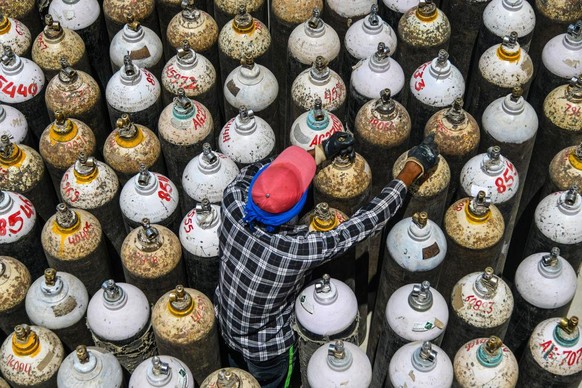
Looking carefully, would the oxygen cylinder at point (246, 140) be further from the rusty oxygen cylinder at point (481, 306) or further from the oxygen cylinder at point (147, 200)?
the rusty oxygen cylinder at point (481, 306)

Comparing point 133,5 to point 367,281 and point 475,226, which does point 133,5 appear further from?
point 475,226

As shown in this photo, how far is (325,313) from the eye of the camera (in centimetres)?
648

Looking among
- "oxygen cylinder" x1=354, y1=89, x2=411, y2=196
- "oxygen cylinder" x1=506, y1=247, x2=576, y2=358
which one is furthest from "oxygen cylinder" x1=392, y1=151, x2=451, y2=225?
"oxygen cylinder" x1=506, y1=247, x2=576, y2=358

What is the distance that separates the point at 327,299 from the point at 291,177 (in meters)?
1.07

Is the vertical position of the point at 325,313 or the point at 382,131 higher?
the point at 382,131

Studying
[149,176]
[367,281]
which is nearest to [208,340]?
[149,176]

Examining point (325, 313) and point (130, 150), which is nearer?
point (325, 313)

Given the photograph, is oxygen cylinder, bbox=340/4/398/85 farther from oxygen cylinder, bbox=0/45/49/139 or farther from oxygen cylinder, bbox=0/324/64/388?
oxygen cylinder, bbox=0/324/64/388

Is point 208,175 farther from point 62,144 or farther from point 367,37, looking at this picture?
point 367,37

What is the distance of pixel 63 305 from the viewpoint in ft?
22.1

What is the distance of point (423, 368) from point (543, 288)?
4.54ft

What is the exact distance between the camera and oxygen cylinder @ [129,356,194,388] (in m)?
5.97

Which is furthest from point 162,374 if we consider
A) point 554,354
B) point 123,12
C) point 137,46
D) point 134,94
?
point 123,12

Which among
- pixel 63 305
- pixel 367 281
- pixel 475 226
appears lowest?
pixel 367 281
